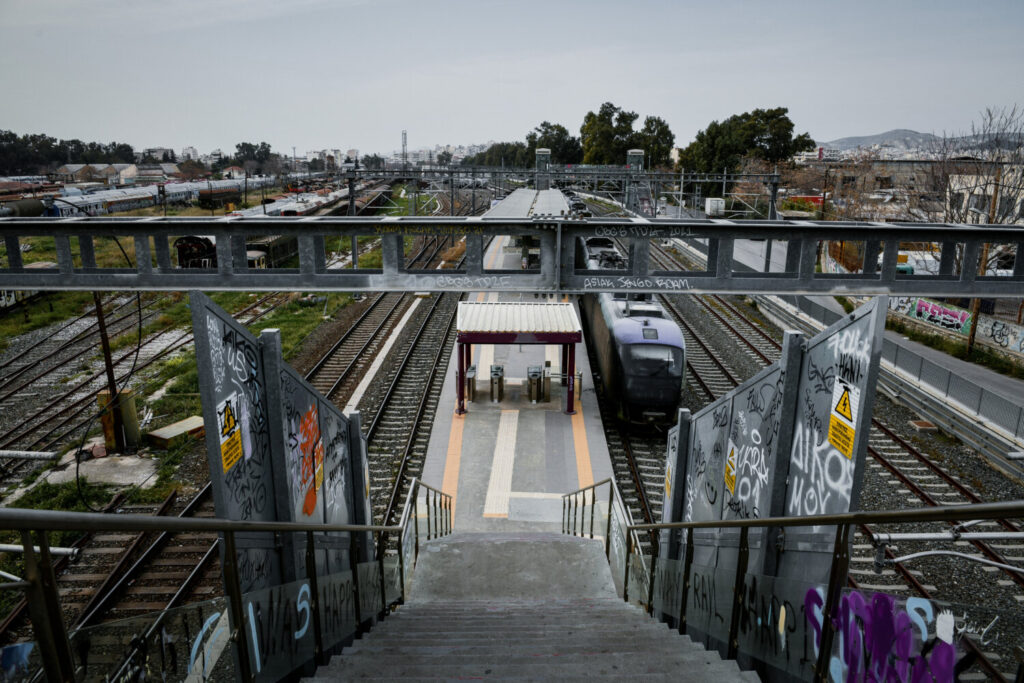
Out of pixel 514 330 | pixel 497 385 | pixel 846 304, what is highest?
pixel 514 330

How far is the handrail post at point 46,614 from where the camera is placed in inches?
78.4

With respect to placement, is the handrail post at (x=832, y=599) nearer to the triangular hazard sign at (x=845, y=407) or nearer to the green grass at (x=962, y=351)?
the triangular hazard sign at (x=845, y=407)

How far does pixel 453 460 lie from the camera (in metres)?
13.7

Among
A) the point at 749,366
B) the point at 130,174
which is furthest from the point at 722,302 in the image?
the point at 130,174

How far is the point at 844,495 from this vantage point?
389 centimetres

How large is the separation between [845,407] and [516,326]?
1205cm

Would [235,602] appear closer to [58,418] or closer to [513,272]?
[513,272]

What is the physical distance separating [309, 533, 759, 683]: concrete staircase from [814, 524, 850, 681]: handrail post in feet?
2.38

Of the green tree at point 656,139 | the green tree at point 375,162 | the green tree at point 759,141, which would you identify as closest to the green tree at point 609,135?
the green tree at point 656,139

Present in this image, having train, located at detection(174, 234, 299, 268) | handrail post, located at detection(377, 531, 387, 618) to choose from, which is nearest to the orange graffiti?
handrail post, located at detection(377, 531, 387, 618)

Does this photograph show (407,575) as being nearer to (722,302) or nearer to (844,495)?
(844,495)

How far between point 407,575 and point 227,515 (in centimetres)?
517

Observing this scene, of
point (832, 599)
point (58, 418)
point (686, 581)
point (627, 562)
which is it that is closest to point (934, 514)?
point (832, 599)

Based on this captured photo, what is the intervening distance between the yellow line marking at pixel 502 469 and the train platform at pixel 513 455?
0.06ft
